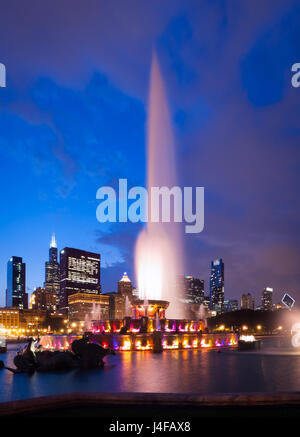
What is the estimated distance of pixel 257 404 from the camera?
1238cm

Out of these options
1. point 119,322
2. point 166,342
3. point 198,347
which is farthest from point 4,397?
point 119,322

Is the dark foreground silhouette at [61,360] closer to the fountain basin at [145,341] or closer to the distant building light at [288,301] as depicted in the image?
the fountain basin at [145,341]

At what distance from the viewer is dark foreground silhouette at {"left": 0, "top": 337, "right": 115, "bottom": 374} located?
24.4m

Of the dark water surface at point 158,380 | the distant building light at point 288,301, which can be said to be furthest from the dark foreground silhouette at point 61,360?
the distant building light at point 288,301

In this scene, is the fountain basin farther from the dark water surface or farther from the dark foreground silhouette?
the dark water surface

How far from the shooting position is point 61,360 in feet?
84.4

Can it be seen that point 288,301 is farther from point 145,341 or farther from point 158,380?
point 158,380

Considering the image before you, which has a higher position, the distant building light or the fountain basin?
the distant building light

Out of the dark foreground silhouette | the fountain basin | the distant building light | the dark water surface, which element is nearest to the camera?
the dark water surface

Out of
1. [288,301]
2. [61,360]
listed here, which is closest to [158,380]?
[61,360]

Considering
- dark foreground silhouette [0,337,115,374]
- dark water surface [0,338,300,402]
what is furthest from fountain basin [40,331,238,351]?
dark water surface [0,338,300,402]

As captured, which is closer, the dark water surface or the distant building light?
the dark water surface

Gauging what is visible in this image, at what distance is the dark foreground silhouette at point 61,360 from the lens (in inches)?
961
